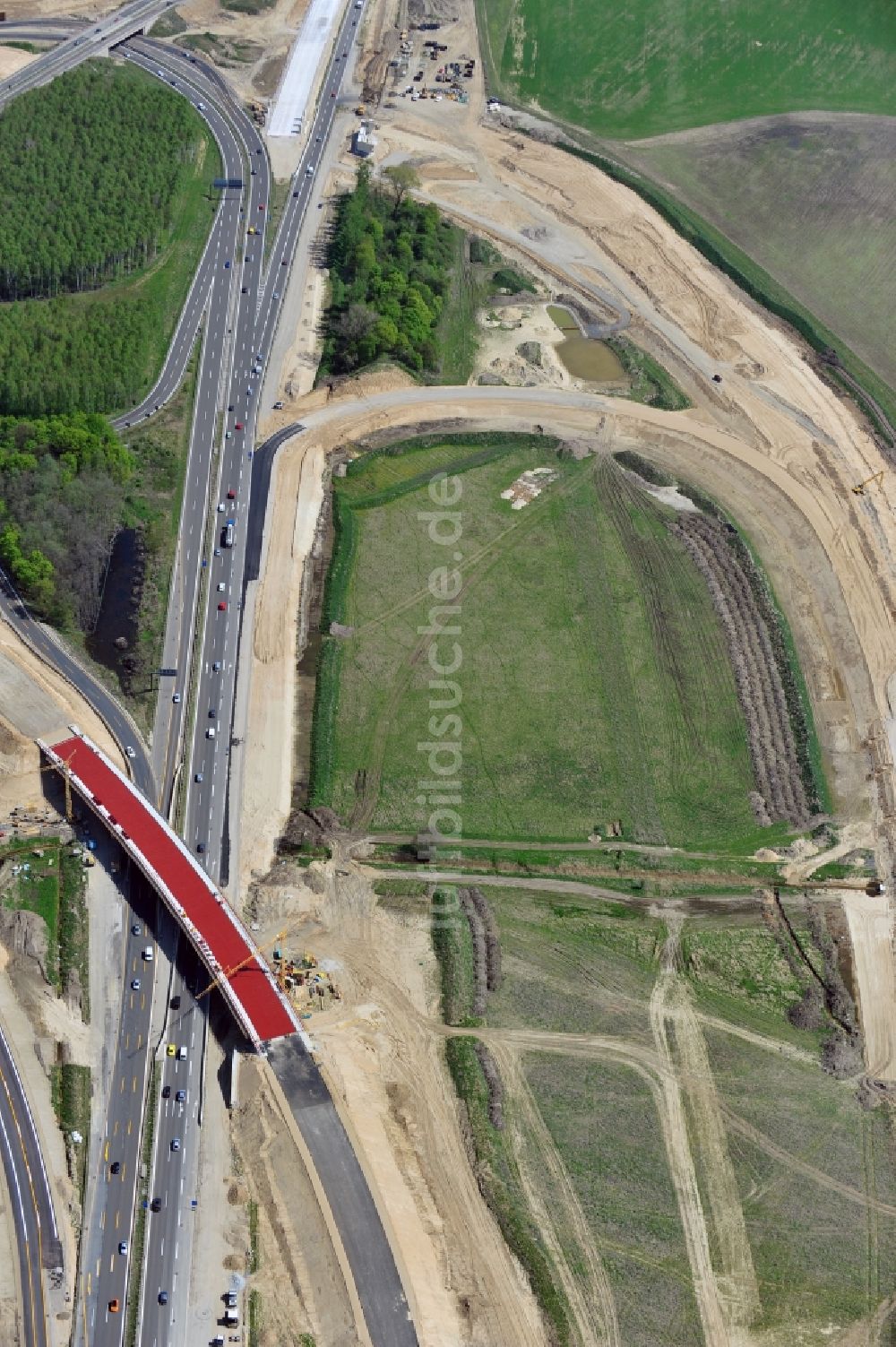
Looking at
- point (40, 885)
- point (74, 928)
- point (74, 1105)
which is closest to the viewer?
point (74, 1105)

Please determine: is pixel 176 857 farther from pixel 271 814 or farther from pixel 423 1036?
pixel 423 1036

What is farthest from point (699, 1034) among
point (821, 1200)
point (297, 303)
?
point (297, 303)

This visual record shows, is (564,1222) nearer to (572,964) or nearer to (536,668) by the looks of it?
(572,964)

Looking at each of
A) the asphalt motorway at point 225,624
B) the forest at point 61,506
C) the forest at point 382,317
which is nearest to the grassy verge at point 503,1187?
the asphalt motorway at point 225,624

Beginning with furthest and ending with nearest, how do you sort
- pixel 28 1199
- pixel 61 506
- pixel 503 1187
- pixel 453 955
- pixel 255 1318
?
pixel 61 506
pixel 453 955
pixel 503 1187
pixel 28 1199
pixel 255 1318

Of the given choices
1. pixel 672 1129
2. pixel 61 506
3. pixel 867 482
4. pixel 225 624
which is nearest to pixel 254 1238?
pixel 672 1129

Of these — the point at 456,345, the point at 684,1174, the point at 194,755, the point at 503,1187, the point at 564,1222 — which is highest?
the point at 456,345

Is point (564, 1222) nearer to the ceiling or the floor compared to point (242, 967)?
nearer to the floor
